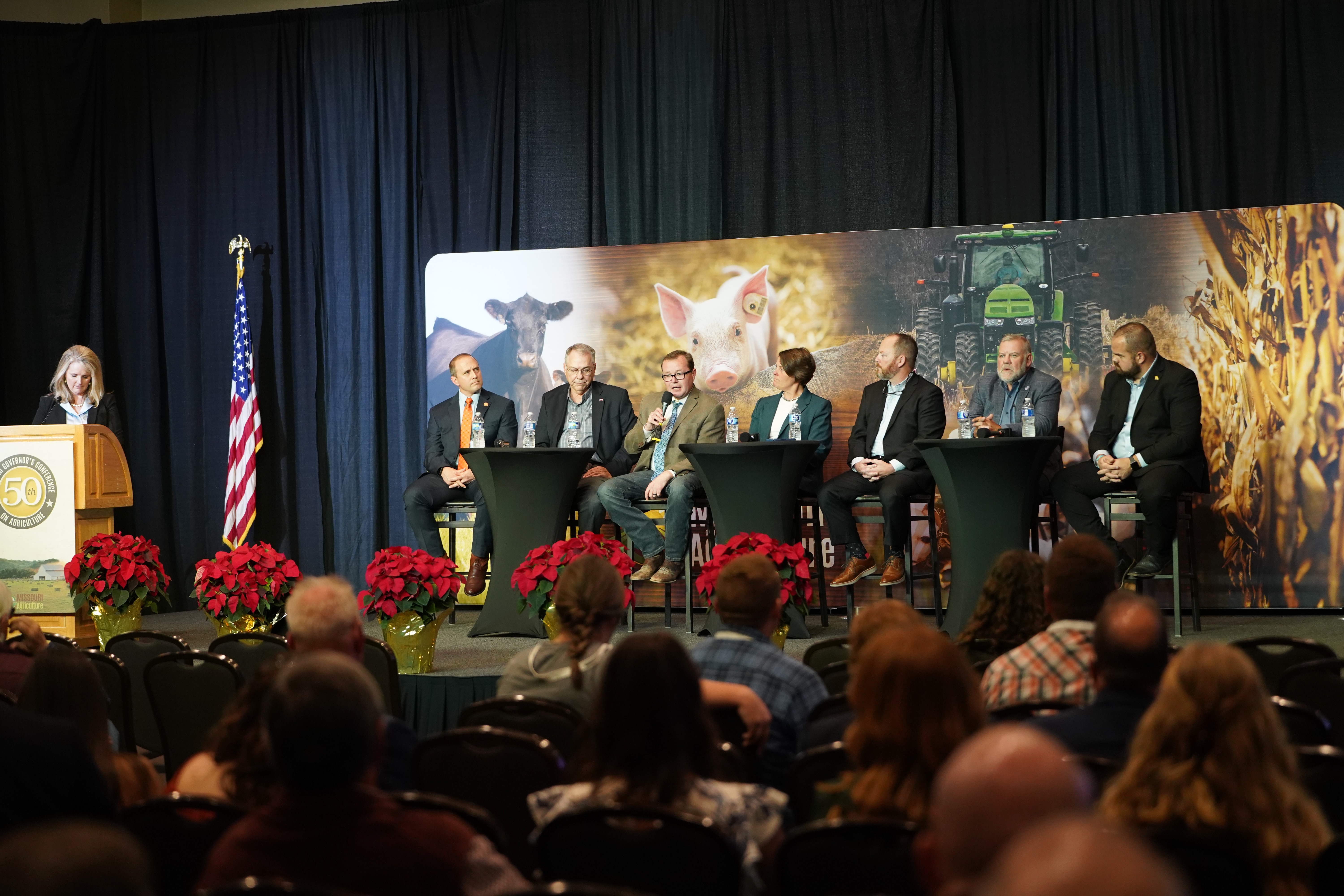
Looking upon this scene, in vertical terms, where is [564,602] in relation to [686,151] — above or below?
below

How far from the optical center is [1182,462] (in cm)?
607

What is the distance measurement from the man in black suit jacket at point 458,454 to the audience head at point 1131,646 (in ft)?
16.3

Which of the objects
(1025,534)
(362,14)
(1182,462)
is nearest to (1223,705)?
(1025,534)

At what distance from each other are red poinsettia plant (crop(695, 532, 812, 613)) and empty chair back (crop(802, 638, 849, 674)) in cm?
116

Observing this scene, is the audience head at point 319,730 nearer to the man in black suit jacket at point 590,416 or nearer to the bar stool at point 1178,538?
the bar stool at point 1178,538

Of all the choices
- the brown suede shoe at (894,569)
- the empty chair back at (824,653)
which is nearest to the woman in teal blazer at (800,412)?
the brown suede shoe at (894,569)

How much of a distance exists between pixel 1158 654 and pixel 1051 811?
4.55 feet

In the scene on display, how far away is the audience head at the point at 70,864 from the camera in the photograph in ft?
3.51

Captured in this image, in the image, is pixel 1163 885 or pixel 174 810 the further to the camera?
pixel 174 810

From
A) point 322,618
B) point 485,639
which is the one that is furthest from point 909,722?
point 485,639

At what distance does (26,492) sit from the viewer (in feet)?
22.1

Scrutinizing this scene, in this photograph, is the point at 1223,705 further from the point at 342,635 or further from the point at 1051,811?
the point at 342,635

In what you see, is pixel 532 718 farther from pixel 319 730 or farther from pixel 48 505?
pixel 48 505

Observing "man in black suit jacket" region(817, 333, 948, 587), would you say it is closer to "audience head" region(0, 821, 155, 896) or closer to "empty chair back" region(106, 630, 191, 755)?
"empty chair back" region(106, 630, 191, 755)
